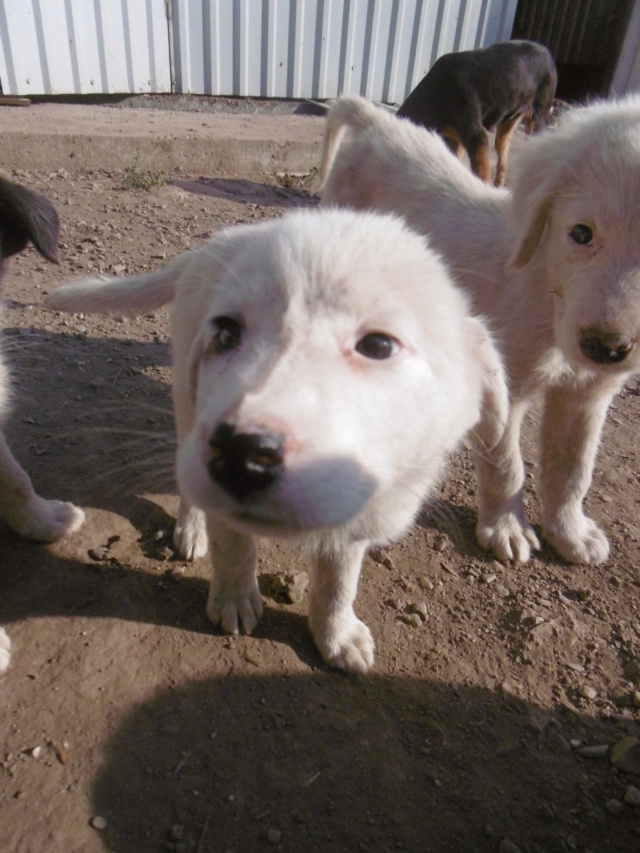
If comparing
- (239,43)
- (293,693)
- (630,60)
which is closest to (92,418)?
(293,693)

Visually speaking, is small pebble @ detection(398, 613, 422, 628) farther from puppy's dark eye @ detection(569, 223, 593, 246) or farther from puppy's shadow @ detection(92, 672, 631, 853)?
puppy's dark eye @ detection(569, 223, 593, 246)

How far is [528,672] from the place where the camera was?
237 cm

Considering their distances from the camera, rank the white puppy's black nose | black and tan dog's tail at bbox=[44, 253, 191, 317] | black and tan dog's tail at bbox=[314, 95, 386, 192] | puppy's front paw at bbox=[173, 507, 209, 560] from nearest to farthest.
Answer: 1. the white puppy's black nose
2. black and tan dog's tail at bbox=[44, 253, 191, 317]
3. puppy's front paw at bbox=[173, 507, 209, 560]
4. black and tan dog's tail at bbox=[314, 95, 386, 192]

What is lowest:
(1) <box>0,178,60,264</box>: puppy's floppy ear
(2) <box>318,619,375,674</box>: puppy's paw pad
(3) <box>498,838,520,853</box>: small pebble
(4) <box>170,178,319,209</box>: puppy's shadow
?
(4) <box>170,178,319,209</box>: puppy's shadow

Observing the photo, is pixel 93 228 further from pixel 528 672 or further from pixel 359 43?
pixel 359 43

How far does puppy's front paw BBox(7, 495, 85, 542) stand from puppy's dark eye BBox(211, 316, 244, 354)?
135 cm

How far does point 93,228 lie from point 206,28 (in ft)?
14.6

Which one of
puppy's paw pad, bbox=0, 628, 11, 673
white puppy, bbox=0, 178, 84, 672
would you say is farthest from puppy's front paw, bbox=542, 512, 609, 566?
puppy's paw pad, bbox=0, 628, 11, 673

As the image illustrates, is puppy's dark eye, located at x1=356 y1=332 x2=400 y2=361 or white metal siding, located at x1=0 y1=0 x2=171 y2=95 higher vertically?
puppy's dark eye, located at x1=356 y1=332 x2=400 y2=361

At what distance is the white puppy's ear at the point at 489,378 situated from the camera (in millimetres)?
1882

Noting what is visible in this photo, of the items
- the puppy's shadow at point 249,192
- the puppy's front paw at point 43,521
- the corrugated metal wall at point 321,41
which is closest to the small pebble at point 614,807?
the puppy's front paw at point 43,521

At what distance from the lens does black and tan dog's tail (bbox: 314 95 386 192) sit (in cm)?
377

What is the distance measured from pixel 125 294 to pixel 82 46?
693 centimetres

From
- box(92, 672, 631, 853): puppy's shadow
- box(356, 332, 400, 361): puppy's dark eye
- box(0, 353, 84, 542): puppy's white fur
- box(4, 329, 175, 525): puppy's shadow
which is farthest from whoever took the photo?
box(4, 329, 175, 525): puppy's shadow
